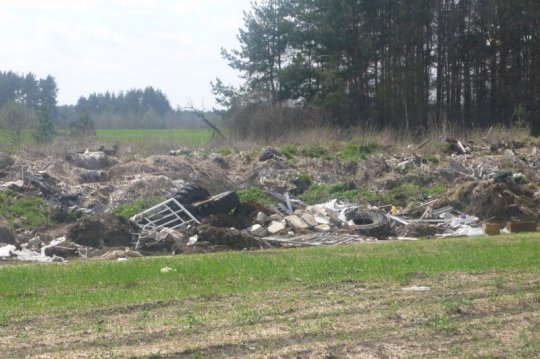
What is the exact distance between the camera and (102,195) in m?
29.2

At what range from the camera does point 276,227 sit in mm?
23703

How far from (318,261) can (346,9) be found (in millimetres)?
41046

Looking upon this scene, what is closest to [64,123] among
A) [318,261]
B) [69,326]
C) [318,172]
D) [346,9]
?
[346,9]

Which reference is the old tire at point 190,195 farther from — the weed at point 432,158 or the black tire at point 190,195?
the weed at point 432,158

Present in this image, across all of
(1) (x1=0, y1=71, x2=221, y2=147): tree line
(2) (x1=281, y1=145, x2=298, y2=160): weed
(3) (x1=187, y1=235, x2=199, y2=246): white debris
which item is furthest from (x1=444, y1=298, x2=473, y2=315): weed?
(1) (x1=0, y1=71, x2=221, y2=147): tree line

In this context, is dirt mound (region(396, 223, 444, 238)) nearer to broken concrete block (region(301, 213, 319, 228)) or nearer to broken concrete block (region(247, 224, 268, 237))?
broken concrete block (region(301, 213, 319, 228))

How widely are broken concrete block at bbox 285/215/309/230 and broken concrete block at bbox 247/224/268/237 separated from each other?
2.87ft

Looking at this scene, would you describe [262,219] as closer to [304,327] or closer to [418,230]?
[418,230]

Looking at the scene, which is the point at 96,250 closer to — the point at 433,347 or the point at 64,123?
the point at 433,347

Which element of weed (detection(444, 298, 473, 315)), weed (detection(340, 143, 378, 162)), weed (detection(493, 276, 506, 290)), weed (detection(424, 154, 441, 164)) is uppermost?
weed (detection(340, 143, 378, 162))

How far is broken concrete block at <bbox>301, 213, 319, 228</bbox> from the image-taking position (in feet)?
79.3

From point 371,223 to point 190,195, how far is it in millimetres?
5602

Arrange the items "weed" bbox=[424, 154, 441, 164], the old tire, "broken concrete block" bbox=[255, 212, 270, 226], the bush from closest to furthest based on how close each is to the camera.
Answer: "broken concrete block" bbox=[255, 212, 270, 226]
the old tire
"weed" bbox=[424, 154, 441, 164]
the bush

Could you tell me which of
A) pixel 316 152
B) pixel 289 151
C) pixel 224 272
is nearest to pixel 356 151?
pixel 316 152
